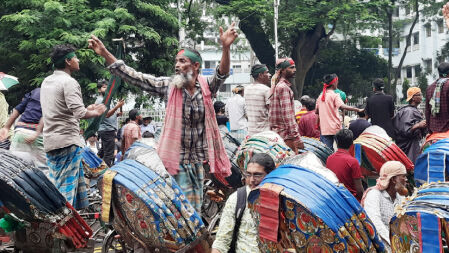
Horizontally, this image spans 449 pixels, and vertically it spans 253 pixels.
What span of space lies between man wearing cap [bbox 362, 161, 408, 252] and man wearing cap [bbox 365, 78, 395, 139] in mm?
4537

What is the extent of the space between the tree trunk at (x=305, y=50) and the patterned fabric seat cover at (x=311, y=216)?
94.8 ft

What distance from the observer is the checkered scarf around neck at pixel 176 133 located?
5.51 meters

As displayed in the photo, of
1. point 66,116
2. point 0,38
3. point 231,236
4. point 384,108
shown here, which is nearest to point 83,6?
point 0,38

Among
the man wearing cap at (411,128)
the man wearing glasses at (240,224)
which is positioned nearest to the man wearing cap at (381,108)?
the man wearing cap at (411,128)

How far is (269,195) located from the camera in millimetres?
3576

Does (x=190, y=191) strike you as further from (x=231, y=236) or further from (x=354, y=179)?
(x=354, y=179)

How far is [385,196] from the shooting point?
5266mm

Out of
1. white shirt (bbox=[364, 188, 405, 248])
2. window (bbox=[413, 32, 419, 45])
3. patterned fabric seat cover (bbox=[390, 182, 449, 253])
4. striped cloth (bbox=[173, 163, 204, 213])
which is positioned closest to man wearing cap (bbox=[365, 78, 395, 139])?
white shirt (bbox=[364, 188, 405, 248])

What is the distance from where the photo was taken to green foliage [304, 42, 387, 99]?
117ft

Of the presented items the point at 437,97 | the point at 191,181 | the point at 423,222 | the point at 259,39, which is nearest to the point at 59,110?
the point at 191,181

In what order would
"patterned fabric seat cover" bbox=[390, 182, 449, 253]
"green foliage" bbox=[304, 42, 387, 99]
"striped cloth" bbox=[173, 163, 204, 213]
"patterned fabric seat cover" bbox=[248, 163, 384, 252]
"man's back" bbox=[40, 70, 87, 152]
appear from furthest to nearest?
"green foliage" bbox=[304, 42, 387, 99], "man's back" bbox=[40, 70, 87, 152], "striped cloth" bbox=[173, 163, 204, 213], "patterned fabric seat cover" bbox=[248, 163, 384, 252], "patterned fabric seat cover" bbox=[390, 182, 449, 253]

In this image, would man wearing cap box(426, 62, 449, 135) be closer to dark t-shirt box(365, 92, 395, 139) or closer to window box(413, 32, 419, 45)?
dark t-shirt box(365, 92, 395, 139)

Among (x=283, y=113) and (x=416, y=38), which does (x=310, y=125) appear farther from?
(x=416, y=38)

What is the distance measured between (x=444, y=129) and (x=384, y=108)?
6.92ft
